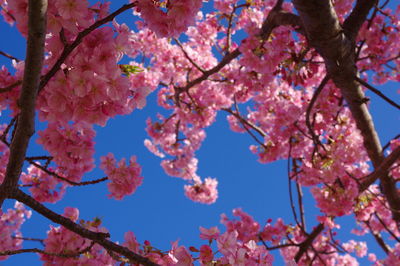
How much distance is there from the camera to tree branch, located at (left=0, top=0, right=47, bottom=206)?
120 centimetres

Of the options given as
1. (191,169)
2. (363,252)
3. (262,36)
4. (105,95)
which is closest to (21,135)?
(105,95)

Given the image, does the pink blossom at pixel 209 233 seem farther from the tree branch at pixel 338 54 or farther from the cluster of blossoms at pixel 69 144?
the tree branch at pixel 338 54

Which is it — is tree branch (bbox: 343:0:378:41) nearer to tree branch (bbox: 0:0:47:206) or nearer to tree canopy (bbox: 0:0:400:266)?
tree canopy (bbox: 0:0:400:266)

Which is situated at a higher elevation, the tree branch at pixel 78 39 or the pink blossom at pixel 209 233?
the tree branch at pixel 78 39

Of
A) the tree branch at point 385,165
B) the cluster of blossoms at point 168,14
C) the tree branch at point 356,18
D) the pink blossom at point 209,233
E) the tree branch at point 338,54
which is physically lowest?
the pink blossom at point 209,233

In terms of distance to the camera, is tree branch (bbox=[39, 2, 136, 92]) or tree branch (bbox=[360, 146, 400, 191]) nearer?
tree branch (bbox=[39, 2, 136, 92])

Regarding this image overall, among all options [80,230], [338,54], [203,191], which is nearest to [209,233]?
[80,230]

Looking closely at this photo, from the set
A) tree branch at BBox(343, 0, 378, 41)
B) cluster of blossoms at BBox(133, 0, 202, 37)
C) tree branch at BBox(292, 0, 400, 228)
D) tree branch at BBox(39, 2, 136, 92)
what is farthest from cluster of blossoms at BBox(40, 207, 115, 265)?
tree branch at BBox(343, 0, 378, 41)

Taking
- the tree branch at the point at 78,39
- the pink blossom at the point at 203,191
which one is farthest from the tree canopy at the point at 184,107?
the pink blossom at the point at 203,191

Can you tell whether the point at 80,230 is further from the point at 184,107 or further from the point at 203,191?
the point at 203,191

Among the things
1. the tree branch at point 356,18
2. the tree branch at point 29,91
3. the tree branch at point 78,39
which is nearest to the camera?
the tree branch at point 29,91

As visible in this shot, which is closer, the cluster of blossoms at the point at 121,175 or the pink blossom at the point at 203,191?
the cluster of blossoms at the point at 121,175

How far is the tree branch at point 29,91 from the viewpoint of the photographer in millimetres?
1198

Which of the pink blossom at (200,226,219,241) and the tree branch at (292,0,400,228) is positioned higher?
the tree branch at (292,0,400,228)
